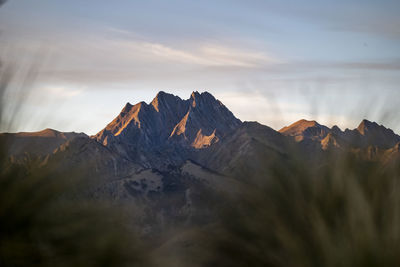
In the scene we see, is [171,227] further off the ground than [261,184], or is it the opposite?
[261,184]

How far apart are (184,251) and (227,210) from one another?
0.43 metres

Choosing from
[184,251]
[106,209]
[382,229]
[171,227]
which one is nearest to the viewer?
[382,229]

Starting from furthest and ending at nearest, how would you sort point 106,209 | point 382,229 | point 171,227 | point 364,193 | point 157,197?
point 157,197 < point 171,227 < point 106,209 < point 364,193 < point 382,229

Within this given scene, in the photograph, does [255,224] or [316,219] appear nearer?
[316,219]

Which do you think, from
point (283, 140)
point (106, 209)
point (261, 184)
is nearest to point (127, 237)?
point (106, 209)

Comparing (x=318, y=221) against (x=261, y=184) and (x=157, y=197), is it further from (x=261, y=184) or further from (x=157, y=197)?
(x=157, y=197)

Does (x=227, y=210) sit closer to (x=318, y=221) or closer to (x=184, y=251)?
(x=184, y=251)

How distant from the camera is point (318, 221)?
324cm

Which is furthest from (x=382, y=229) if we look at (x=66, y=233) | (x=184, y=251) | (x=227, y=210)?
(x=66, y=233)

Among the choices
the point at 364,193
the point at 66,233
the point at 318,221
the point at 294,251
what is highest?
the point at 364,193

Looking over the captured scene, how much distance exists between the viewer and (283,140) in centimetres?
354

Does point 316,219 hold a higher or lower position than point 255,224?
higher

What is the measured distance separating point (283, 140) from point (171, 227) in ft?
4.93

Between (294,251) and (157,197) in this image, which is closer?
(294,251)
